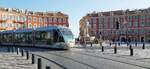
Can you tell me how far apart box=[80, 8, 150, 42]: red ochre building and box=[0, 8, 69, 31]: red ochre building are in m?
12.0

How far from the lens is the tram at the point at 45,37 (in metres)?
36.8

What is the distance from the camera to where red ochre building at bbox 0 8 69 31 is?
103 m

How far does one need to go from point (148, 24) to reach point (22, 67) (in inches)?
4014

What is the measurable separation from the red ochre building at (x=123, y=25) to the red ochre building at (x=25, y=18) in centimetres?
1201

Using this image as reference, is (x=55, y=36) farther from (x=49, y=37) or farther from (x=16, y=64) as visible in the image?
(x=16, y=64)

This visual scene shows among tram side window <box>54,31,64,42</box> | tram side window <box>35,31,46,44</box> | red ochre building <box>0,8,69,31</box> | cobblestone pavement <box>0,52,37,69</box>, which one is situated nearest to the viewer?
cobblestone pavement <box>0,52,37,69</box>

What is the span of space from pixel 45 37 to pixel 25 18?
75.5m

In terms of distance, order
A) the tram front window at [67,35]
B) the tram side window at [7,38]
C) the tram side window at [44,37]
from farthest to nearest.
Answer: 1. the tram side window at [7,38]
2. the tram side window at [44,37]
3. the tram front window at [67,35]

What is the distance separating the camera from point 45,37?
131ft

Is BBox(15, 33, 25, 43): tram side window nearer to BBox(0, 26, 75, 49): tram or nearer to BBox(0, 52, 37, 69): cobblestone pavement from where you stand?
BBox(0, 26, 75, 49): tram

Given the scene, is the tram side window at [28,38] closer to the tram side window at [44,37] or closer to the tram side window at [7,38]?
the tram side window at [44,37]

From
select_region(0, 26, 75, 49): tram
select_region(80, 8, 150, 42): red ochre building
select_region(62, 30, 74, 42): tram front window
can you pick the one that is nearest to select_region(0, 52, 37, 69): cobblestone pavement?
select_region(0, 26, 75, 49): tram

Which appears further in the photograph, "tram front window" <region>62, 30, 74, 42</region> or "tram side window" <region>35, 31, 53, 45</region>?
"tram side window" <region>35, 31, 53, 45</region>

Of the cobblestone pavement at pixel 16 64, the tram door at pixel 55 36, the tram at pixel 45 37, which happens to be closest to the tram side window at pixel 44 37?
the tram at pixel 45 37
